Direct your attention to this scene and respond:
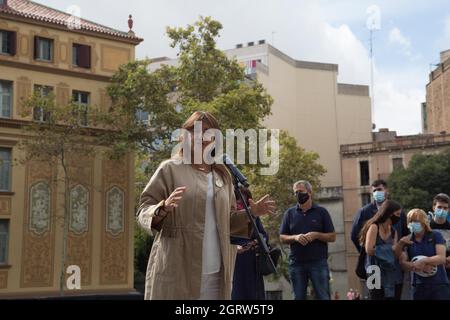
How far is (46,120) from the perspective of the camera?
109 feet

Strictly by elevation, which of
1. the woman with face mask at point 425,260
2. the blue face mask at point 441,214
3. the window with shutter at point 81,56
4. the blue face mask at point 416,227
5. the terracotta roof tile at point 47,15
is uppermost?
the terracotta roof tile at point 47,15

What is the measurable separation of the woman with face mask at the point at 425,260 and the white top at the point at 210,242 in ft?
15.6

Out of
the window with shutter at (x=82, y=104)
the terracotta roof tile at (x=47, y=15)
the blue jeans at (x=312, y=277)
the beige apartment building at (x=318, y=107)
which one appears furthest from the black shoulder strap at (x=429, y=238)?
the beige apartment building at (x=318, y=107)

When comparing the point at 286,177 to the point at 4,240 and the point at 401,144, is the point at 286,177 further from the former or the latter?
the point at 401,144

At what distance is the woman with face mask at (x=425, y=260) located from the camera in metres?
9.09

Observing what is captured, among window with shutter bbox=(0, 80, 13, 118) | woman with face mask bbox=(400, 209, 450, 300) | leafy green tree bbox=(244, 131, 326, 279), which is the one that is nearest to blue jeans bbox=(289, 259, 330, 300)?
woman with face mask bbox=(400, 209, 450, 300)

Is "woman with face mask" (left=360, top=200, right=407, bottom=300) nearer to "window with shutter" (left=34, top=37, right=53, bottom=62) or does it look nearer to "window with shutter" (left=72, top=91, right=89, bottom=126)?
"window with shutter" (left=72, top=91, right=89, bottom=126)

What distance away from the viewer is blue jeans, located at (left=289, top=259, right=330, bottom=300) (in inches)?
380

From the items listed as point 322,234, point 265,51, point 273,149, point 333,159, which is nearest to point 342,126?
point 333,159

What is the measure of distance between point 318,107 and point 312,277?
60.1 m

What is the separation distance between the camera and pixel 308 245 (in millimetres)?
9742

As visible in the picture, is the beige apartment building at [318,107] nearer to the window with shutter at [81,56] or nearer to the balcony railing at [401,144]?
the balcony railing at [401,144]

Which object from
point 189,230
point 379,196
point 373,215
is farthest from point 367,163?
point 189,230
